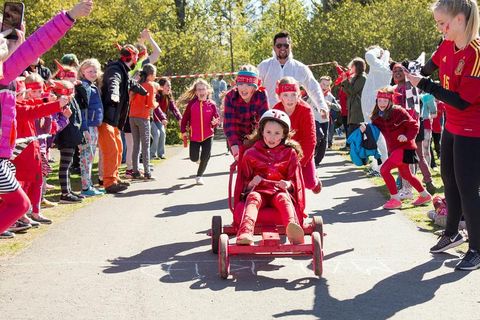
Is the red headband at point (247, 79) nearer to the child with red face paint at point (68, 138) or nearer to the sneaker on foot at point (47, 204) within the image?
the child with red face paint at point (68, 138)

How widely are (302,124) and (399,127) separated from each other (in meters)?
2.31

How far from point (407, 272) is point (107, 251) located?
2.94 meters

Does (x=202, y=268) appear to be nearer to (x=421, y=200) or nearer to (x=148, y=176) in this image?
(x=421, y=200)

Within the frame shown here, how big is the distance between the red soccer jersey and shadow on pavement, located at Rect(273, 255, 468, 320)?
1.27 meters

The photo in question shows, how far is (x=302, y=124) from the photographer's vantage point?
26.9 ft

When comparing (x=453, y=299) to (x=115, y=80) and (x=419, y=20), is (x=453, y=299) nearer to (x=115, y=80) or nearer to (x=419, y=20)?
(x=115, y=80)

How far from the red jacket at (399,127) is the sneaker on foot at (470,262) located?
141 inches

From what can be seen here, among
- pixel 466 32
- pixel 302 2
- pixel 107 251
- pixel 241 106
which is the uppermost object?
pixel 302 2

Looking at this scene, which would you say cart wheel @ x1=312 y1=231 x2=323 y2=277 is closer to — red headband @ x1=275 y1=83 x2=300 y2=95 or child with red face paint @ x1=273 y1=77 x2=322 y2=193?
child with red face paint @ x1=273 y1=77 x2=322 y2=193

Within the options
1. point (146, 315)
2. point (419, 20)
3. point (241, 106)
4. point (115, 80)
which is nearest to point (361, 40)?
point (419, 20)

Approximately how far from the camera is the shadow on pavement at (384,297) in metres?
5.24

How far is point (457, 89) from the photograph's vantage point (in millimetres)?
6430

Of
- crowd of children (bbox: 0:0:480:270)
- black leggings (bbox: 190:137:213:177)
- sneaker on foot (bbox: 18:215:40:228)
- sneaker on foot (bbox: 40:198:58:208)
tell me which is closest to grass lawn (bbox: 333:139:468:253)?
crowd of children (bbox: 0:0:480:270)

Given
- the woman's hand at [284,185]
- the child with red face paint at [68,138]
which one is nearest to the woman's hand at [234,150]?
the woman's hand at [284,185]
